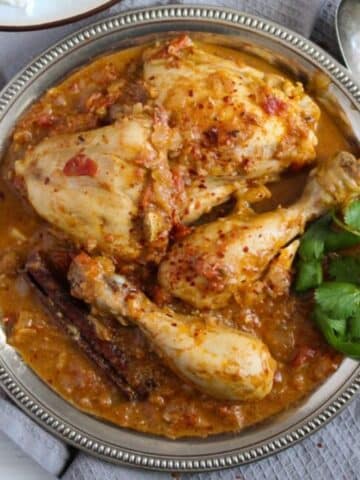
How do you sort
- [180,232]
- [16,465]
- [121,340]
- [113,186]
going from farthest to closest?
[16,465] → [121,340] → [180,232] → [113,186]

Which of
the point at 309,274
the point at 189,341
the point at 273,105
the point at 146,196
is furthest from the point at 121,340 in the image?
the point at 273,105

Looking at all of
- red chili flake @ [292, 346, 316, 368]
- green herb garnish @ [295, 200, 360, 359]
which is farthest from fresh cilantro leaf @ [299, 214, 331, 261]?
red chili flake @ [292, 346, 316, 368]

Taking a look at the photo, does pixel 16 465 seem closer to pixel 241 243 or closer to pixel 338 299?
pixel 241 243

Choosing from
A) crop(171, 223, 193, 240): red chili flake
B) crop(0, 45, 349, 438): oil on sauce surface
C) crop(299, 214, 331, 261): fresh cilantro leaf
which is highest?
crop(299, 214, 331, 261): fresh cilantro leaf

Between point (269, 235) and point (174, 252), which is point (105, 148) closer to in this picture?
point (174, 252)

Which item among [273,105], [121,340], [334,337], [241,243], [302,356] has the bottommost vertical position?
[121,340]

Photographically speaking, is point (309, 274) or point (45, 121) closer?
point (309, 274)

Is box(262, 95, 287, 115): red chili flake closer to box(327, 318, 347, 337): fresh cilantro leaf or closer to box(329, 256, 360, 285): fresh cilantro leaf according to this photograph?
box(329, 256, 360, 285): fresh cilantro leaf
